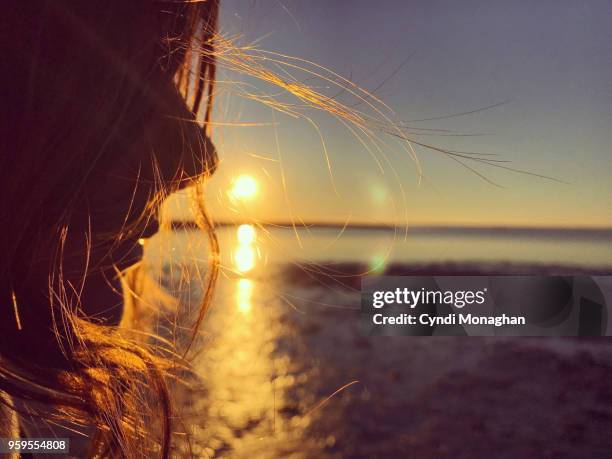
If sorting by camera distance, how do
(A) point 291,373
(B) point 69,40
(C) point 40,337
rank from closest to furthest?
(B) point 69,40
(C) point 40,337
(A) point 291,373

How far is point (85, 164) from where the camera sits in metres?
0.50

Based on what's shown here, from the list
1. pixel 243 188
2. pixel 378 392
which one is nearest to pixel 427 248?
pixel 378 392

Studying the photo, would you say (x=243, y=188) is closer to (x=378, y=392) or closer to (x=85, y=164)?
(x=85, y=164)

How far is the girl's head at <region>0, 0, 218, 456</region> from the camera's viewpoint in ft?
1.55

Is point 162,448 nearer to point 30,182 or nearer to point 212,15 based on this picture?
point 30,182

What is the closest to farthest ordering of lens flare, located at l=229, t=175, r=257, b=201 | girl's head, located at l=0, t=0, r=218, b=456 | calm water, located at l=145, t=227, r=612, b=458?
1. girl's head, located at l=0, t=0, r=218, b=456
2. lens flare, located at l=229, t=175, r=257, b=201
3. calm water, located at l=145, t=227, r=612, b=458

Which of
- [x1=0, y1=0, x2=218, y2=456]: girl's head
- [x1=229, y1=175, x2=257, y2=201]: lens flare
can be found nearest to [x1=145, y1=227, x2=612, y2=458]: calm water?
[x1=229, y1=175, x2=257, y2=201]: lens flare

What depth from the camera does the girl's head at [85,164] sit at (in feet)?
1.55

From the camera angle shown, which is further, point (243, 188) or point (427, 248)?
point (427, 248)

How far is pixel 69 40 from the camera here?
472mm

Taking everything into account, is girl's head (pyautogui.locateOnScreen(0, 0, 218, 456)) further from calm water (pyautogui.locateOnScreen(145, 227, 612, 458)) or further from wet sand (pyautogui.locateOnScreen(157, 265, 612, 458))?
wet sand (pyautogui.locateOnScreen(157, 265, 612, 458))

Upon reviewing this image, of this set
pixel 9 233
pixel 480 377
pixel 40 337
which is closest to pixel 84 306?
pixel 40 337

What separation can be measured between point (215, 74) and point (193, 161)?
0.38 feet

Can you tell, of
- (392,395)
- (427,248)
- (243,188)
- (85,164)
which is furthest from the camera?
(427,248)
